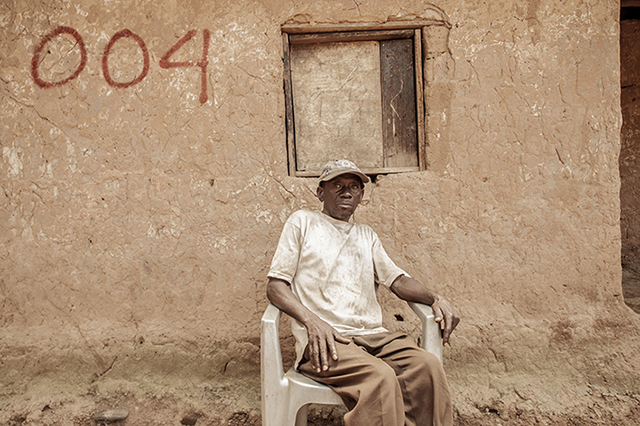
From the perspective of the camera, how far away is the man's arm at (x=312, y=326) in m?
1.68

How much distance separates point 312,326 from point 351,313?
0.90 feet

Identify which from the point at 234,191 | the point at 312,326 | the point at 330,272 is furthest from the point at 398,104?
the point at 312,326

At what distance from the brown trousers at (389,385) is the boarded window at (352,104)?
1.29 meters

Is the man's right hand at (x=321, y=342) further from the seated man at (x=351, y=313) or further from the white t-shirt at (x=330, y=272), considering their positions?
the white t-shirt at (x=330, y=272)

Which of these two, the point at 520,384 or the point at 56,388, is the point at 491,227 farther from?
the point at 56,388

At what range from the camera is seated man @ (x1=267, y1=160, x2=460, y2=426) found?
1616 mm

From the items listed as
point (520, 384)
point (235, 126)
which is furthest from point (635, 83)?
point (235, 126)

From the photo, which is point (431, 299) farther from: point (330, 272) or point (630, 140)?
point (630, 140)

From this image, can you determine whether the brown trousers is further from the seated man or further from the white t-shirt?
the white t-shirt

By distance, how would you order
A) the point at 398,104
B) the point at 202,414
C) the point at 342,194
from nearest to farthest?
the point at 342,194 → the point at 202,414 → the point at 398,104

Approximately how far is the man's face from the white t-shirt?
0.05 meters

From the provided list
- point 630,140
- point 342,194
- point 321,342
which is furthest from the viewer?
point 630,140

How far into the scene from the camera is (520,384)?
8.02 ft

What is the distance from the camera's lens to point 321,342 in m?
1.69
